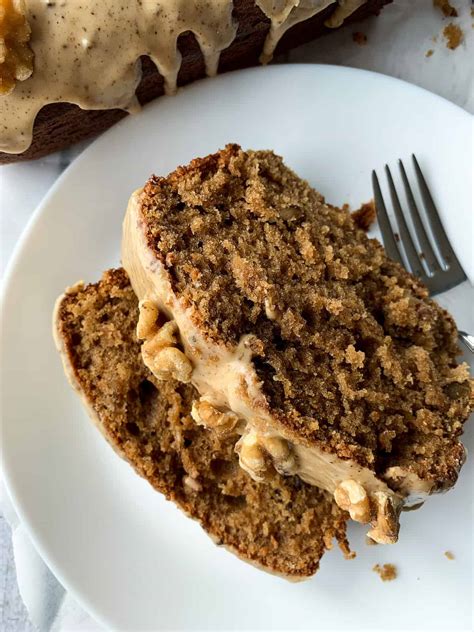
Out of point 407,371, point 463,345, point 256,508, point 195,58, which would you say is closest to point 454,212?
point 463,345

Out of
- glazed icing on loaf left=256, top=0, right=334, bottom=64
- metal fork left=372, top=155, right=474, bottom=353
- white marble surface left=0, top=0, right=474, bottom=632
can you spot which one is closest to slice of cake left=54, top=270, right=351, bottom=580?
white marble surface left=0, top=0, right=474, bottom=632

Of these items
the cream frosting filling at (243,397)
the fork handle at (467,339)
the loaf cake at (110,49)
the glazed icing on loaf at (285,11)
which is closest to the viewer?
the cream frosting filling at (243,397)

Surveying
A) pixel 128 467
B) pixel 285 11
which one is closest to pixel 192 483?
pixel 128 467

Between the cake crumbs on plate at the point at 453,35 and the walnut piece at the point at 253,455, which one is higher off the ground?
the cake crumbs on plate at the point at 453,35

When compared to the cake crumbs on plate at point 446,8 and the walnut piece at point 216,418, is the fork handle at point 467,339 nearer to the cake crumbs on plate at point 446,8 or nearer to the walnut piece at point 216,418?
the walnut piece at point 216,418

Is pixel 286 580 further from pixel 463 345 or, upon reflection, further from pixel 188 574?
Answer: pixel 463 345

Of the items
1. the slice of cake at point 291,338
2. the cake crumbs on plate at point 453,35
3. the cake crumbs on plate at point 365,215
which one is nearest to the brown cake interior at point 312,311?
the slice of cake at point 291,338

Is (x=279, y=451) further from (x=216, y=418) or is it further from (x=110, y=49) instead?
(x=110, y=49)
